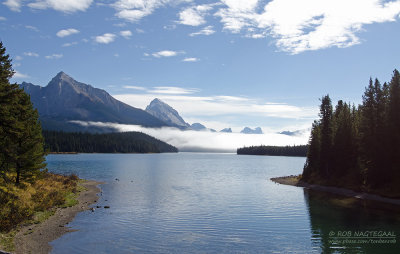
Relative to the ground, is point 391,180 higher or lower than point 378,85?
lower

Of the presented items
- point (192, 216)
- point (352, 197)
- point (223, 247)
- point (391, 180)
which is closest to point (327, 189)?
point (352, 197)

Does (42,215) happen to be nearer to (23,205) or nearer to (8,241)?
(23,205)

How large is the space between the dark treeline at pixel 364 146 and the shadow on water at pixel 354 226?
7644mm

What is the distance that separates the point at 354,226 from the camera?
3975 cm

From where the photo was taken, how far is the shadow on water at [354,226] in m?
31.5

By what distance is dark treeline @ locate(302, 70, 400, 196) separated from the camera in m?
59.7

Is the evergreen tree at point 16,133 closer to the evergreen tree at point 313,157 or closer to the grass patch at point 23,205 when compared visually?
the grass patch at point 23,205

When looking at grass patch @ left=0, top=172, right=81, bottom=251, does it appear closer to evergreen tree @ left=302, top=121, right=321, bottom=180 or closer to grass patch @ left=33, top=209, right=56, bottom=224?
grass patch @ left=33, top=209, right=56, bottom=224

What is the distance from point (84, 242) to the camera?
31.1 metres

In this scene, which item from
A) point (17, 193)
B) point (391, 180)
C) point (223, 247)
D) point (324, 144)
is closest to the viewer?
point (223, 247)

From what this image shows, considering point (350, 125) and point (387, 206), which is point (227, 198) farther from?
point (350, 125)

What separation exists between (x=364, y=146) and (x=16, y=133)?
64.0m

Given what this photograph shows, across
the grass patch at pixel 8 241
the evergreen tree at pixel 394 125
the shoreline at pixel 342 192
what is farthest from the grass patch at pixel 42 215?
the evergreen tree at pixel 394 125

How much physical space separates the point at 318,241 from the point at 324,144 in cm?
6091
